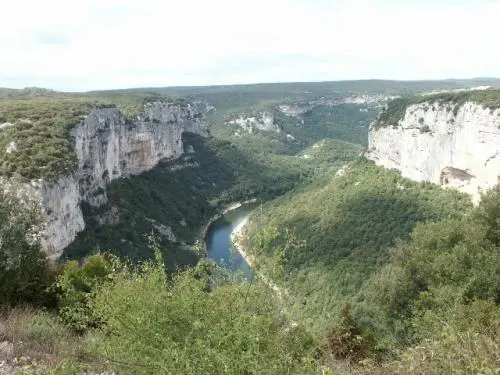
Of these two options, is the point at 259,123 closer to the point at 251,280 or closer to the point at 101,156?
the point at 101,156

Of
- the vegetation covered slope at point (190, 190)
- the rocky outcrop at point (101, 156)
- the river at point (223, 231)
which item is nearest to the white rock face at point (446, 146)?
the river at point (223, 231)

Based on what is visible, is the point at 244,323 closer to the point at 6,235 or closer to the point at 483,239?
the point at 6,235

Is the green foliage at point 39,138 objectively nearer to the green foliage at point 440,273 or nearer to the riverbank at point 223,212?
the green foliage at point 440,273

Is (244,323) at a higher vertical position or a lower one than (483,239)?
higher


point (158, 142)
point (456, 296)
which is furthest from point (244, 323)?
point (158, 142)

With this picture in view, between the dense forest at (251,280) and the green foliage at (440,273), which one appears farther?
the green foliage at (440,273)

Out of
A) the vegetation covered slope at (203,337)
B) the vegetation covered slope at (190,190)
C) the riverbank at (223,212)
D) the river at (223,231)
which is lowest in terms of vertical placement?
the river at (223,231)

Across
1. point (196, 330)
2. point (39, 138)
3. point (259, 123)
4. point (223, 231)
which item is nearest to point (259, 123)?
Result: point (259, 123)
